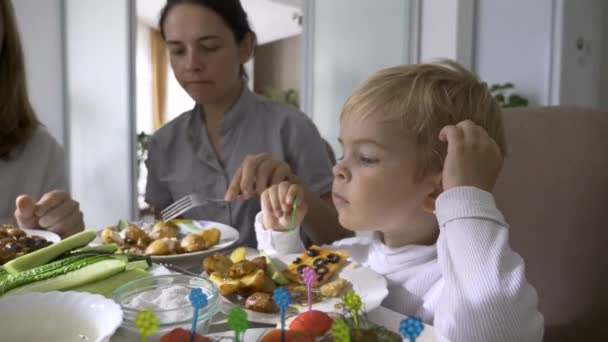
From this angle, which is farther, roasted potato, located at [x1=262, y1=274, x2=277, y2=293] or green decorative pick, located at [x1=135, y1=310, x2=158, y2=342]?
roasted potato, located at [x1=262, y1=274, x2=277, y2=293]

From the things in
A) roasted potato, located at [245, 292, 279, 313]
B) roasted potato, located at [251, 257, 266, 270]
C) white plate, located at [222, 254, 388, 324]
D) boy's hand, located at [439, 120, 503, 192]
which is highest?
boy's hand, located at [439, 120, 503, 192]

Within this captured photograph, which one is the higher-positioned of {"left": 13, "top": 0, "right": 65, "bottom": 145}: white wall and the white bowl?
{"left": 13, "top": 0, "right": 65, "bottom": 145}: white wall

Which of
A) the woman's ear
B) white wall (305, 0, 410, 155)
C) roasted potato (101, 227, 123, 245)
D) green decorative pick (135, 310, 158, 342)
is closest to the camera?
green decorative pick (135, 310, 158, 342)

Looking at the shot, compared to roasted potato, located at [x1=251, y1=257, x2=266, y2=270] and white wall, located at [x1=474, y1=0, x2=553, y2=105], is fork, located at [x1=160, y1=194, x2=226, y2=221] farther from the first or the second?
white wall, located at [x1=474, y1=0, x2=553, y2=105]

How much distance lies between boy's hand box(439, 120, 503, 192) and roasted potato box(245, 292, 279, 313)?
1.04ft

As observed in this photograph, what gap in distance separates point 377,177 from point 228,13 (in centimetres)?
87

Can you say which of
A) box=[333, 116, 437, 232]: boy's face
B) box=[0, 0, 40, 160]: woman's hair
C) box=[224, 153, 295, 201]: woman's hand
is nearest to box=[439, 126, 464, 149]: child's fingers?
box=[333, 116, 437, 232]: boy's face

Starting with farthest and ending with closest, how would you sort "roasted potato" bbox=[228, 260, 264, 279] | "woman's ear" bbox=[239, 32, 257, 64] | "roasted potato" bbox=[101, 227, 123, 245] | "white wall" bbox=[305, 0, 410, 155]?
"white wall" bbox=[305, 0, 410, 155], "woman's ear" bbox=[239, 32, 257, 64], "roasted potato" bbox=[101, 227, 123, 245], "roasted potato" bbox=[228, 260, 264, 279]

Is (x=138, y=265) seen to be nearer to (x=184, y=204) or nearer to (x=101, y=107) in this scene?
(x=184, y=204)

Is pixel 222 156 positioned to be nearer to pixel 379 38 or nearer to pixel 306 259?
pixel 306 259

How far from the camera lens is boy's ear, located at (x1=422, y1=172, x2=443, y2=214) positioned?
0.94 meters

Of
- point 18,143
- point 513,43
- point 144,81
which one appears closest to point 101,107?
point 18,143

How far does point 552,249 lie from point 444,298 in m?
0.41

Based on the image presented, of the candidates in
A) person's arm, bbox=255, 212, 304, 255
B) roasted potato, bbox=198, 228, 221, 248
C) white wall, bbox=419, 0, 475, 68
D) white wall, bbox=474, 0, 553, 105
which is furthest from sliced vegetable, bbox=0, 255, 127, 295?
white wall, bbox=474, 0, 553, 105
